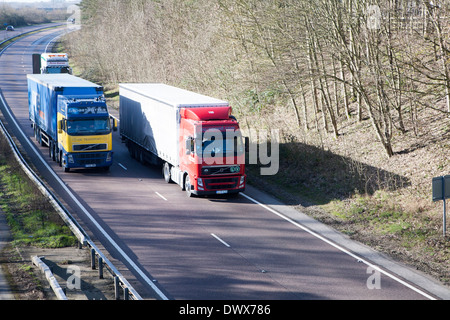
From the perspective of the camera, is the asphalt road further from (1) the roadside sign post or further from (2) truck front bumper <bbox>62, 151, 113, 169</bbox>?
(1) the roadside sign post

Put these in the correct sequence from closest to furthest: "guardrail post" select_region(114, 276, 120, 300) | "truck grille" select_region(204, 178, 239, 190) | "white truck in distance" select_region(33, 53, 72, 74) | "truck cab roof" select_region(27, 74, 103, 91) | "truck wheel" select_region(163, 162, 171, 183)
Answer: "guardrail post" select_region(114, 276, 120, 300)
"truck grille" select_region(204, 178, 239, 190)
"truck wheel" select_region(163, 162, 171, 183)
"truck cab roof" select_region(27, 74, 103, 91)
"white truck in distance" select_region(33, 53, 72, 74)

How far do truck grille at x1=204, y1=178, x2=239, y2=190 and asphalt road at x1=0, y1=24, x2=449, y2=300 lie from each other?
0.63 m

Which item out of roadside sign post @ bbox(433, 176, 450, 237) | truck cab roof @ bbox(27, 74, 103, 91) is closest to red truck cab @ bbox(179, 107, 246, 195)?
roadside sign post @ bbox(433, 176, 450, 237)

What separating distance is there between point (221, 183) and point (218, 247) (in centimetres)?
551

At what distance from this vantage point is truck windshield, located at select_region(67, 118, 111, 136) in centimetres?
2689

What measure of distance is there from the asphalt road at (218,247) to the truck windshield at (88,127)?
6.81 feet

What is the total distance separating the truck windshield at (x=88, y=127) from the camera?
26891 millimetres

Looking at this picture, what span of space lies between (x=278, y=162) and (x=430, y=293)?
45.7 ft

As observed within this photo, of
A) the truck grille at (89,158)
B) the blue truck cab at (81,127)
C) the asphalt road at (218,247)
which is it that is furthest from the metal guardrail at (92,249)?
the truck grille at (89,158)

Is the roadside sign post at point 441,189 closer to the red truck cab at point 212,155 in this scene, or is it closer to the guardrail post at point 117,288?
the red truck cab at point 212,155

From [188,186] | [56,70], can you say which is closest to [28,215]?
[188,186]

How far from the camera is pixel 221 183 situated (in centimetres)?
2281

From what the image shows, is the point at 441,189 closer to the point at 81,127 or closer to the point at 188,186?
the point at 188,186
